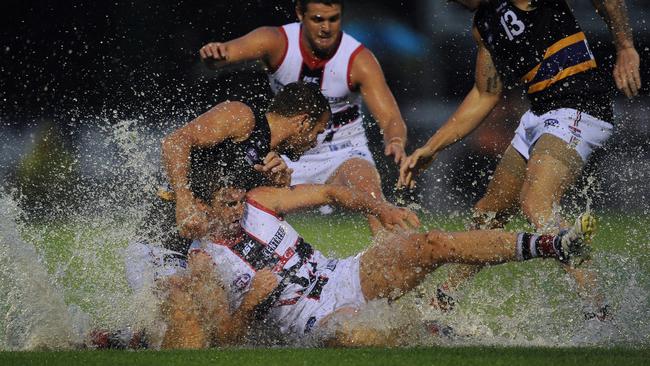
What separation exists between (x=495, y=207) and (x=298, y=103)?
1.47 m

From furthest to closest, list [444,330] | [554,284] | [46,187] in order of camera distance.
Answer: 1. [46,187]
2. [554,284]
3. [444,330]

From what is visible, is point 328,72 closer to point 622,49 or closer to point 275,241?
point 622,49

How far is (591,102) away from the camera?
6453mm

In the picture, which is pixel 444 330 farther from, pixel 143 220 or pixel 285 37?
pixel 285 37

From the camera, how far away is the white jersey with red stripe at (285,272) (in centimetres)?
571

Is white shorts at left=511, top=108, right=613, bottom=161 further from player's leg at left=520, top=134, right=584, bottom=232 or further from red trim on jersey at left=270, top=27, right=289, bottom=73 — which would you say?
red trim on jersey at left=270, top=27, right=289, bottom=73

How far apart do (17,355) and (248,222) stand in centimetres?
145

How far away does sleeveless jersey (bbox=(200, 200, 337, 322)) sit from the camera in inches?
226

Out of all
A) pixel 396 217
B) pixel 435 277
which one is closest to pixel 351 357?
pixel 396 217

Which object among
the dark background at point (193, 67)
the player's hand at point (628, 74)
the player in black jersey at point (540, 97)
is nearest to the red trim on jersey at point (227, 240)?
the player in black jersey at point (540, 97)

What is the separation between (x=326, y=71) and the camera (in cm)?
863

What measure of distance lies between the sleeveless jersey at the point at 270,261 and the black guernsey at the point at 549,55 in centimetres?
182

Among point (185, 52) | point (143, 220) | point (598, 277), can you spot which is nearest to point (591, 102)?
point (598, 277)

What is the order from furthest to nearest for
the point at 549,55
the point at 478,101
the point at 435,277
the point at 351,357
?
1. the point at 435,277
2. the point at 478,101
3. the point at 549,55
4. the point at 351,357
